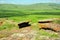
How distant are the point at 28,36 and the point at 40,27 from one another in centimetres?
438

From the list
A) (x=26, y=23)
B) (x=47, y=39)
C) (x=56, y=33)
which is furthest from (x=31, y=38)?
(x=26, y=23)

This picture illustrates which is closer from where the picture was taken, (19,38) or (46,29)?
(19,38)

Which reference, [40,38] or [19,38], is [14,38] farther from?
[40,38]

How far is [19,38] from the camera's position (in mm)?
21984

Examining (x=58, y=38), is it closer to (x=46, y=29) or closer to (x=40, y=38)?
(x=40, y=38)

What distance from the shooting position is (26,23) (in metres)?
32.0

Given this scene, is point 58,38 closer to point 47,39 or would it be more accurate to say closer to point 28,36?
point 47,39

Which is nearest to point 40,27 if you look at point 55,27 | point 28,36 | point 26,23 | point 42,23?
point 42,23

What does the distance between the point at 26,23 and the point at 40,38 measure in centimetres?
1159

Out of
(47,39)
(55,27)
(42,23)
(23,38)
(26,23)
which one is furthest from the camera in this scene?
(26,23)

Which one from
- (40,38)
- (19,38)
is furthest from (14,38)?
(40,38)

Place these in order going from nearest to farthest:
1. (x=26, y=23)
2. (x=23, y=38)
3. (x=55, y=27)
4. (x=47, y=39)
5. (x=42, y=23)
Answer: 1. (x=47, y=39)
2. (x=23, y=38)
3. (x=55, y=27)
4. (x=42, y=23)
5. (x=26, y=23)

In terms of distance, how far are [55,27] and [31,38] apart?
5.24 metres

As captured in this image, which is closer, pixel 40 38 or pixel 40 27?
pixel 40 38
